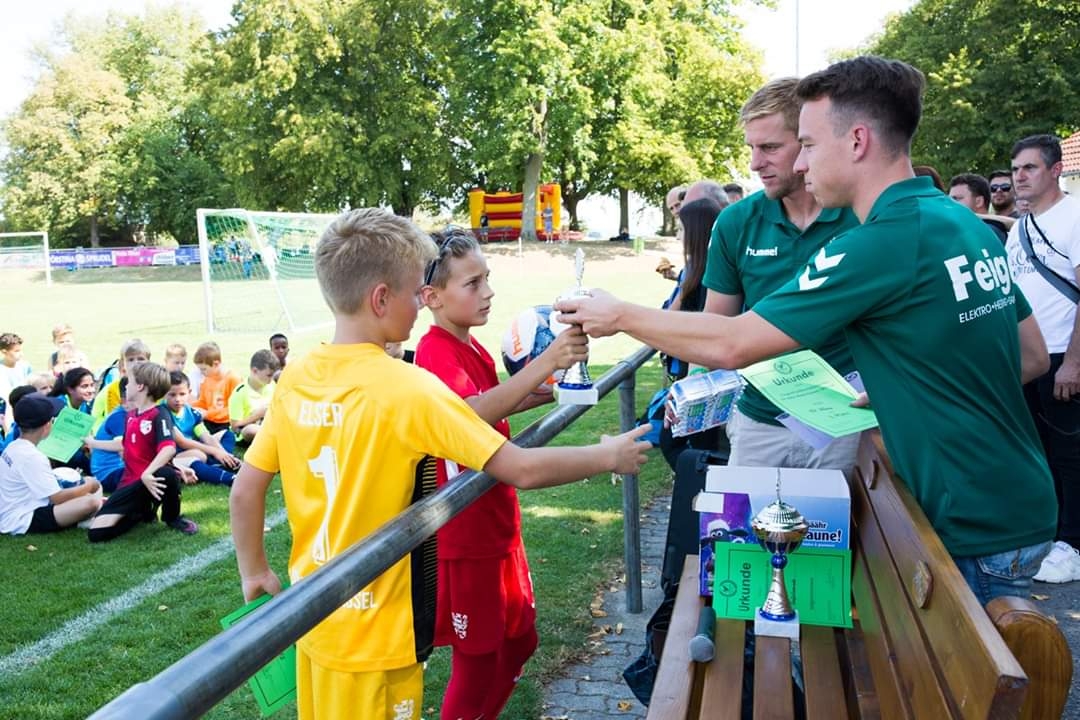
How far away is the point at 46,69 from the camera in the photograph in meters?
61.5

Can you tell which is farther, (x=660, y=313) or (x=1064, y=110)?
(x=1064, y=110)

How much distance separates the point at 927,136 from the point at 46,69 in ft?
177

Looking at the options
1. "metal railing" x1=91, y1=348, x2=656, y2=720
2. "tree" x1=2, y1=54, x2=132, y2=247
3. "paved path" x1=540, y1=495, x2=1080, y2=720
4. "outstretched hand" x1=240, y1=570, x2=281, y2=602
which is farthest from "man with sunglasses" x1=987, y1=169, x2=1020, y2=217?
"tree" x1=2, y1=54, x2=132, y2=247

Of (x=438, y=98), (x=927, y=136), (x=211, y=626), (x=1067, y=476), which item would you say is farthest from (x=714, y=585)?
(x=438, y=98)

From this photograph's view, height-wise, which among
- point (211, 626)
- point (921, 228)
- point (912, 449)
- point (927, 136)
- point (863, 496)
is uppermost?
point (927, 136)

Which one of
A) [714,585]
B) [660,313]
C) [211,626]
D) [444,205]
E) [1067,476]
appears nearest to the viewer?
[660,313]

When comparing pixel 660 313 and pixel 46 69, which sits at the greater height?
pixel 46 69

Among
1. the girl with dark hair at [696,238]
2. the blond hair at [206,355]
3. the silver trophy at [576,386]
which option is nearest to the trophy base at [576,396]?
the silver trophy at [576,386]

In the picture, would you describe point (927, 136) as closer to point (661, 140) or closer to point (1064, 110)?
point (1064, 110)

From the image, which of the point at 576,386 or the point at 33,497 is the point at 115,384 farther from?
the point at 576,386

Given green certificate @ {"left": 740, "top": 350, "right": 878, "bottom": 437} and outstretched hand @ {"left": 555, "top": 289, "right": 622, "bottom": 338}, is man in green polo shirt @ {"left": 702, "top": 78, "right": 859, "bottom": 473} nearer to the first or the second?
green certificate @ {"left": 740, "top": 350, "right": 878, "bottom": 437}

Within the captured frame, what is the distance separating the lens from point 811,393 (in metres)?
2.92

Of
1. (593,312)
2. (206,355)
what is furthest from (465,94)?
(593,312)

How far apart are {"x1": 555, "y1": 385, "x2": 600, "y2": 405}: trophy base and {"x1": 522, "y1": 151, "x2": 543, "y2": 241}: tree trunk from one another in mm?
40060
